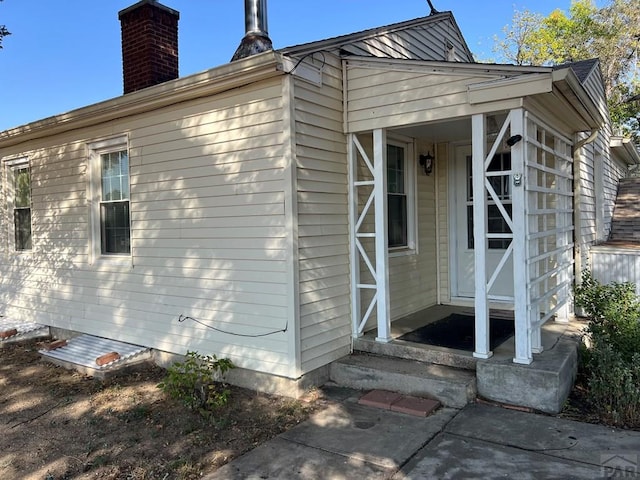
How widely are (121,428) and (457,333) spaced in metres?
3.50

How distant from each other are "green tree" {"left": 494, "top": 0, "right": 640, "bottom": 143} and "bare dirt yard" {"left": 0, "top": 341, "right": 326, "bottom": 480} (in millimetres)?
20644

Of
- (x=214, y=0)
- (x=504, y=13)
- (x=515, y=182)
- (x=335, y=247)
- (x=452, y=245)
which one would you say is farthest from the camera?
(x=504, y=13)

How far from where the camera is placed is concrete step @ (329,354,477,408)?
4.25 meters

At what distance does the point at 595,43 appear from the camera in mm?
20828

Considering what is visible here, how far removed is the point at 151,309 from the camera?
592 cm

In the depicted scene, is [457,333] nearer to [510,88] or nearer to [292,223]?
[292,223]

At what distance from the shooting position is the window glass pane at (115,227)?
643cm

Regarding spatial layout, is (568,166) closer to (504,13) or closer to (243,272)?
(243,272)

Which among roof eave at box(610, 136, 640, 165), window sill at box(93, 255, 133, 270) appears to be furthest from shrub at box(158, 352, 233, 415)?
roof eave at box(610, 136, 640, 165)

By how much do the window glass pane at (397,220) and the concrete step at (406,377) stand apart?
173 cm

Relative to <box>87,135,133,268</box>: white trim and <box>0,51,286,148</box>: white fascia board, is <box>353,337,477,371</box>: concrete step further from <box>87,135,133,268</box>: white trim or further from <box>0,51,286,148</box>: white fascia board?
<box>87,135,133,268</box>: white trim

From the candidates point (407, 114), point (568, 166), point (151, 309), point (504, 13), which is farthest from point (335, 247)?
point (504, 13)

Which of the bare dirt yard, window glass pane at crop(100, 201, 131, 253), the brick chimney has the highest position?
the brick chimney

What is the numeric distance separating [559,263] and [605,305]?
0.88 meters
